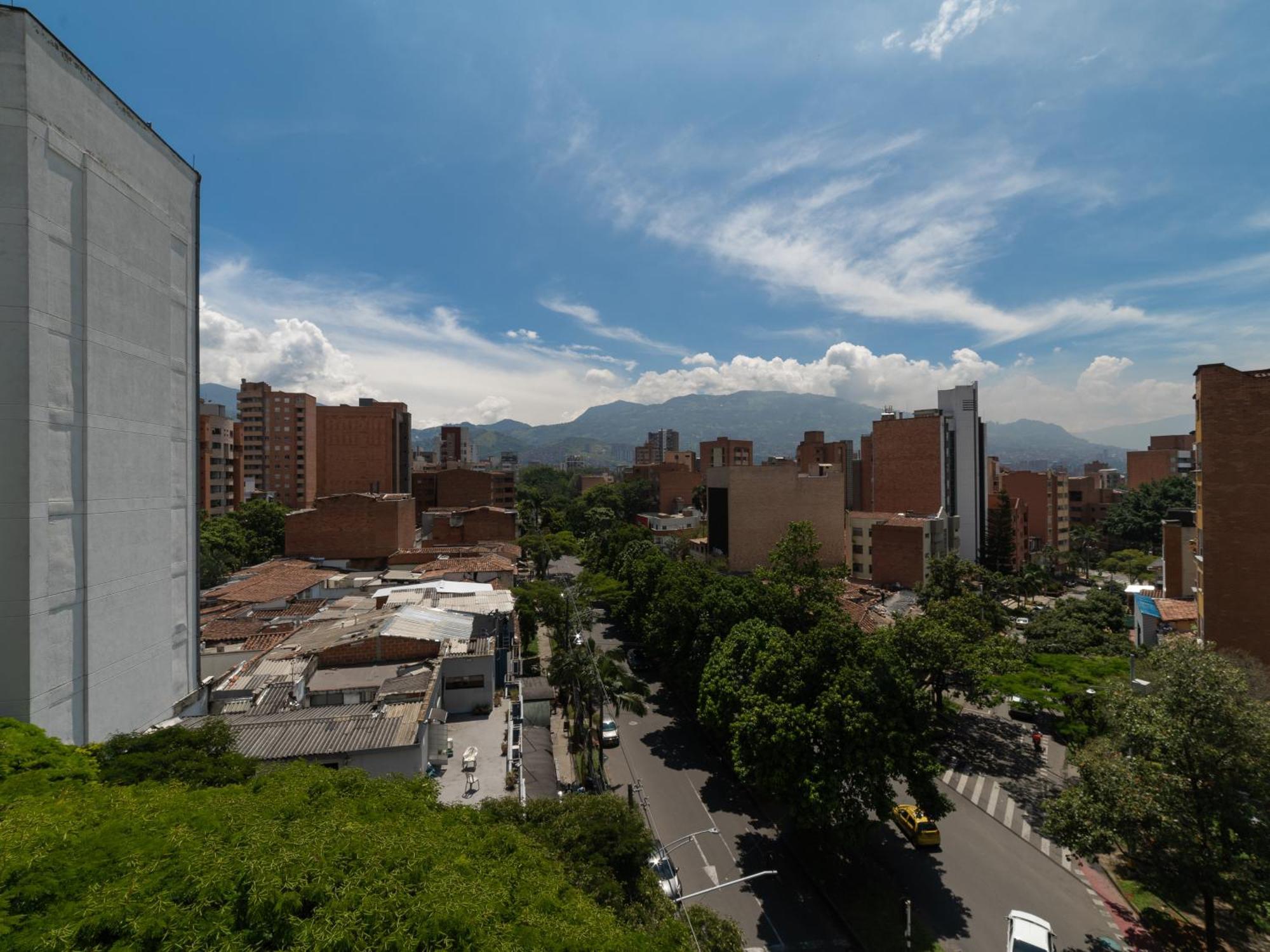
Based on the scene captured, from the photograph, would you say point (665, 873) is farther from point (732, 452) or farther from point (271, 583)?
point (732, 452)

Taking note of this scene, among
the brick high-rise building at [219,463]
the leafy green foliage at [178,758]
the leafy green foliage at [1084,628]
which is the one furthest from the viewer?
the brick high-rise building at [219,463]

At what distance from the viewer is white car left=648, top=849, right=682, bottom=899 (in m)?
17.5

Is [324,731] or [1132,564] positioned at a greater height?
[324,731]

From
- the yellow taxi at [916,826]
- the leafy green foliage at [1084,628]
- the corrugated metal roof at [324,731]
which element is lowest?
the yellow taxi at [916,826]

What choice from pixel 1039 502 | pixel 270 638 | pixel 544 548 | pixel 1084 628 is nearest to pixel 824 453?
pixel 1039 502

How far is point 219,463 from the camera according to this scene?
79625mm

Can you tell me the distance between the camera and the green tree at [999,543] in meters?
67.2

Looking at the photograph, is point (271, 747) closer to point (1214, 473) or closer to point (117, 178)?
point (117, 178)

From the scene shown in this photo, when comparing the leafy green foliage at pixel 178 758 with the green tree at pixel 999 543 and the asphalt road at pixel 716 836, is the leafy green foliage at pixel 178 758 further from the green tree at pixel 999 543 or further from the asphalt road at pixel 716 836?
the green tree at pixel 999 543

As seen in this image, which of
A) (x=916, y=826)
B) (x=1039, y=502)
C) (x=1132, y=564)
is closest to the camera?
(x=916, y=826)

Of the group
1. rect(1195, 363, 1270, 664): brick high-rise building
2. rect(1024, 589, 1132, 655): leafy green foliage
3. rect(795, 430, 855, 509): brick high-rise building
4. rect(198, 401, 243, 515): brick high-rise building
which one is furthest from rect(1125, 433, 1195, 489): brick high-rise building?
rect(198, 401, 243, 515): brick high-rise building

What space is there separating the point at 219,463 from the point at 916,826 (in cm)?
9070

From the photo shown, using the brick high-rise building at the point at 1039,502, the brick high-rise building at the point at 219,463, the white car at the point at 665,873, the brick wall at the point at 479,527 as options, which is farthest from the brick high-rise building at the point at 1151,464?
the brick high-rise building at the point at 219,463

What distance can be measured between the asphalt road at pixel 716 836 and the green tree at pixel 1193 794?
27.5 ft
